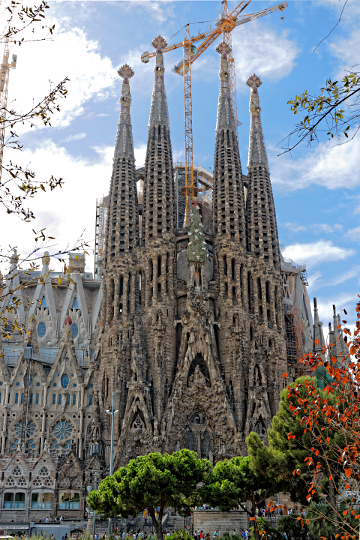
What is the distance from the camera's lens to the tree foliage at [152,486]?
24781 mm

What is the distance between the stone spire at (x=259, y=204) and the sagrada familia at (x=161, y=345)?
0.12 meters

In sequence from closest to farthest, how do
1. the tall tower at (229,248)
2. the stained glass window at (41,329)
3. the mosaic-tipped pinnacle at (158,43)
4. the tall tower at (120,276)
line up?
the tall tower at (120,276), the tall tower at (229,248), the mosaic-tipped pinnacle at (158,43), the stained glass window at (41,329)

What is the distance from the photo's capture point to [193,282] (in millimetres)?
46656

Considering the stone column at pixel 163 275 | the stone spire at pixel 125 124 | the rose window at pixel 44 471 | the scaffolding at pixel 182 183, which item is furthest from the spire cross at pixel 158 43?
the rose window at pixel 44 471

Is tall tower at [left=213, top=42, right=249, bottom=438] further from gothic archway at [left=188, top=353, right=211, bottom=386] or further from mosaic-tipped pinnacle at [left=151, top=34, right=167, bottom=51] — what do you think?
mosaic-tipped pinnacle at [left=151, top=34, right=167, bottom=51]

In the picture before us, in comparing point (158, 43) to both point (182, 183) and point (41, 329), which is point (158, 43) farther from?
point (41, 329)

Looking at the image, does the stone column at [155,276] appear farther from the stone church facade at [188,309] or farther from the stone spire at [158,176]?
the stone spire at [158,176]

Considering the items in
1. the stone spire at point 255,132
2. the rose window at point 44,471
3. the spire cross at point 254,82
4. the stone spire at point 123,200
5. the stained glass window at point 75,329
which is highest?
the spire cross at point 254,82

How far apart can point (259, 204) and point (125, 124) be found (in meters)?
14.1

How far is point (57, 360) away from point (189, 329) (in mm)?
14659

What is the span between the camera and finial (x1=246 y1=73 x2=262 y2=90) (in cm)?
5653

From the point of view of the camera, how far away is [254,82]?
56.6 m

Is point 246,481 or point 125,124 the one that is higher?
point 125,124

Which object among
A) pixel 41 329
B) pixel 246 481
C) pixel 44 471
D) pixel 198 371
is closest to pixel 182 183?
pixel 41 329
